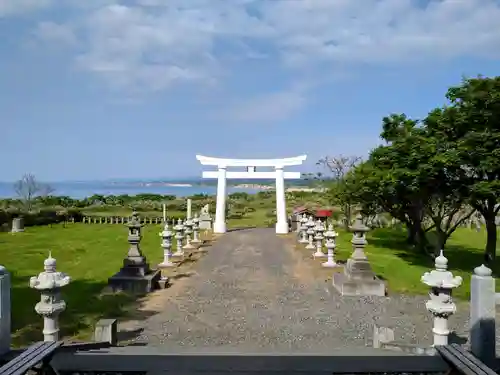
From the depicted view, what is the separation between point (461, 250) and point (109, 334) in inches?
685

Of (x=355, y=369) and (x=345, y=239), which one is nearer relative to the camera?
(x=355, y=369)

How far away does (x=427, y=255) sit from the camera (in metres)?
18.5

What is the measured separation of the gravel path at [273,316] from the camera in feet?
23.0

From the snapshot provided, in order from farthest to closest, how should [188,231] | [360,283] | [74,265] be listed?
[188,231]
[74,265]
[360,283]

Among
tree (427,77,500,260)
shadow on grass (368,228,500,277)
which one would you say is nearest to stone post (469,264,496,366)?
tree (427,77,500,260)

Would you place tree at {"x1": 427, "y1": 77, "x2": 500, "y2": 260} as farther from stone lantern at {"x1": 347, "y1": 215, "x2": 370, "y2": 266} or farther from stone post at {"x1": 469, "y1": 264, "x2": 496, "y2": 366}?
stone post at {"x1": 469, "y1": 264, "x2": 496, "y2": 366}

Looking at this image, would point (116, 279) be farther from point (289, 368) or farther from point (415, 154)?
point (415, 154)

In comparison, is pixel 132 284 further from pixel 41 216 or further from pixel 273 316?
pixel 41 216

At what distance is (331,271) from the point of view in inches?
512

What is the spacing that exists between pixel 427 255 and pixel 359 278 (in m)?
9.24

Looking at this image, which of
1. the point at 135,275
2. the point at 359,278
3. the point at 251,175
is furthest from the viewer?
the point at 251,175

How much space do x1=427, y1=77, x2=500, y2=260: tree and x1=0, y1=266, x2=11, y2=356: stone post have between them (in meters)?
11.4

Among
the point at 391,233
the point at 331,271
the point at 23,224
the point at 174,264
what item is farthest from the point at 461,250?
the point at 23,224

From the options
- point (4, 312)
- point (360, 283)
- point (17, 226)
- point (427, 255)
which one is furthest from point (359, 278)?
point (17, 226)
